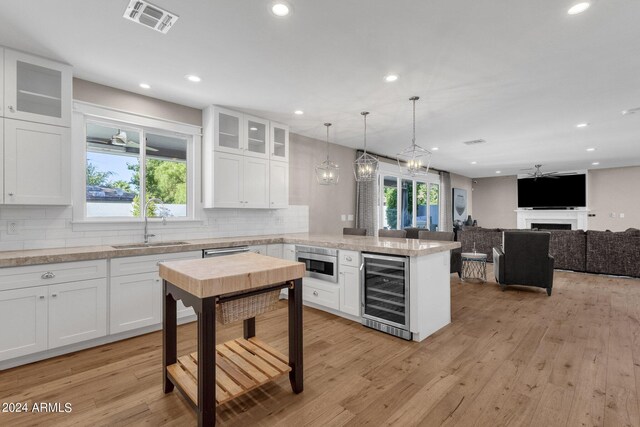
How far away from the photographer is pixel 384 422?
5.91 feet

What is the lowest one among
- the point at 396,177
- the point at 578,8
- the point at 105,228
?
the point at 105,228

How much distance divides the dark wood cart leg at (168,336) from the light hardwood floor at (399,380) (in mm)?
113

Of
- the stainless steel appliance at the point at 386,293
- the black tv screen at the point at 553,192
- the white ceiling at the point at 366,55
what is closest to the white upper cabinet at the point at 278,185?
the white ceiling at the point at 366,55

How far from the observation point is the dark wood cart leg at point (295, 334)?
2.04 meters

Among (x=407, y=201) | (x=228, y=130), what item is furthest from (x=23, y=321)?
(x=407, y=201)

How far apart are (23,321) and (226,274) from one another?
2.06 m

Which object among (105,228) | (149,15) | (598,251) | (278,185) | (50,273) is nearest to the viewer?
(149,15)

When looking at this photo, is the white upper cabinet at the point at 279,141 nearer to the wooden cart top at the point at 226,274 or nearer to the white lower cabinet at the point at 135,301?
the white lower cabinet at the point at 135,301

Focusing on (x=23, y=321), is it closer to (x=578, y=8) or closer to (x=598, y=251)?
(x=578, y=8)

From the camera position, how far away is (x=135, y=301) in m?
3.00

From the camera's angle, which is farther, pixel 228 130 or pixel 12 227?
pixel 228 130

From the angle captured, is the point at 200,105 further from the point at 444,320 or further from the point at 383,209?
the point at 383,209

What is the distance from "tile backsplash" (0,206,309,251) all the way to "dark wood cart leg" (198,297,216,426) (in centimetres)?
251

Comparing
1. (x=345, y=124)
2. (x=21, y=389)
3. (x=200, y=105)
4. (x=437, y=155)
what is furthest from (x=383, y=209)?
(x=21, y=389)
